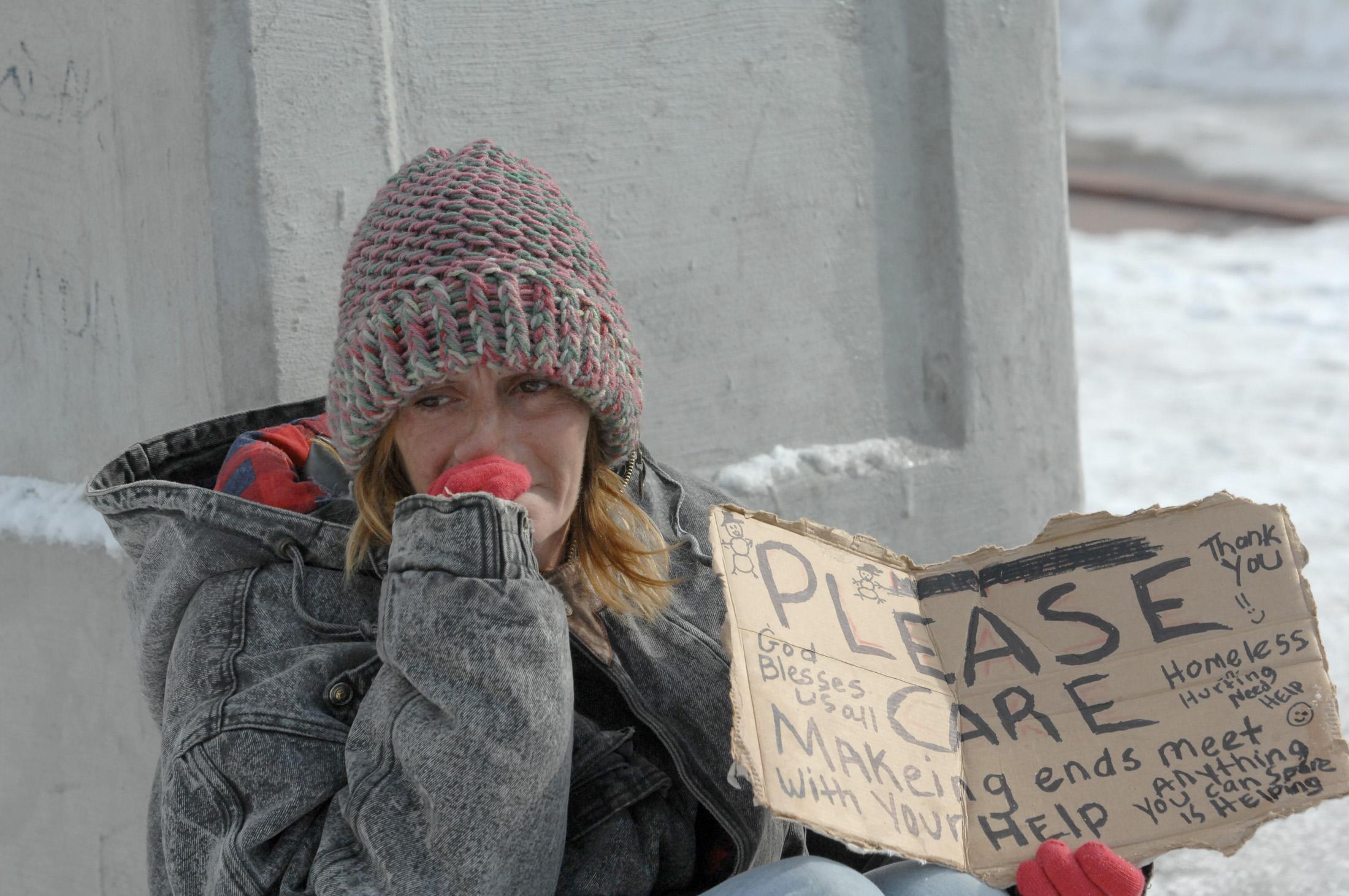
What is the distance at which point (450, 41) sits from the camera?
7.00ft

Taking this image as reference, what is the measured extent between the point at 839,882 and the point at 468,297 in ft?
2.30

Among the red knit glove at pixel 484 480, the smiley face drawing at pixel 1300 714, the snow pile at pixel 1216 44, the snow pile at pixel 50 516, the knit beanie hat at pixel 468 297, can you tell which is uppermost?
the snow pile at pixel 1216 44

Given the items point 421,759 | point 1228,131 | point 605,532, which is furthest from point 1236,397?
point 1228,131

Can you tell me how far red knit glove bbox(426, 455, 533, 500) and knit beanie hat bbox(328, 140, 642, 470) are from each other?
0.09 m

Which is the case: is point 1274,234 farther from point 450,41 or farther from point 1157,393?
point 450,41

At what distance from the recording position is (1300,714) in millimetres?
1455

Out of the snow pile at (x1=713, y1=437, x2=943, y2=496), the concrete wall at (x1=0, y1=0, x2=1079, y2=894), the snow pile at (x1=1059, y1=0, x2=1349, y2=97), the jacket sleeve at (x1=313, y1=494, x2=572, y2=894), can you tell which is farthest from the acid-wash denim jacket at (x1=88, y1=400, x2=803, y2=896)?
the snow pile at (x1=1059, y1=0, x2=1349, y2=97)

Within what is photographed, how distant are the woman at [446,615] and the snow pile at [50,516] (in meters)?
0.55

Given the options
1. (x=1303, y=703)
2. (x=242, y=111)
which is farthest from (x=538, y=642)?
(x=242, y=111)

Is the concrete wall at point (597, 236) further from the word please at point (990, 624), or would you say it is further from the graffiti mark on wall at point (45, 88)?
the word please at point (990, 624)

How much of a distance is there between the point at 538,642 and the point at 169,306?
41.2 inches

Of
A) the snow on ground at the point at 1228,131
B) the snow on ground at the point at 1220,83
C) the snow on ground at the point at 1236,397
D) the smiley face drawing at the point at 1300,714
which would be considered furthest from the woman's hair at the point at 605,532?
the snow on ground at the point at 1220,83

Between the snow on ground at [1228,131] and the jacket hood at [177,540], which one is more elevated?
the snow on ground at [1228,131]

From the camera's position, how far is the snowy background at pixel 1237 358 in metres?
2.70
